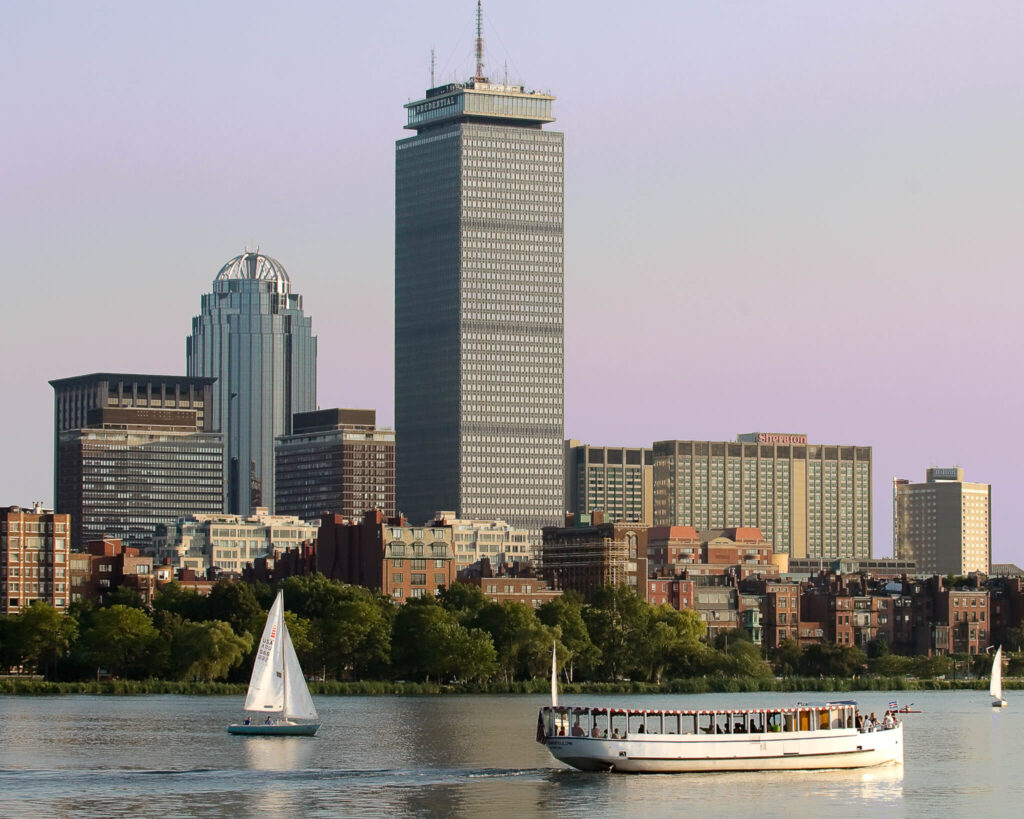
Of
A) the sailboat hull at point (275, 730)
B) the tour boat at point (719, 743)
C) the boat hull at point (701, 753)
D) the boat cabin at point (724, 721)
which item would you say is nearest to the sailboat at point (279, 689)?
the sailboat hull at point (275, 730)

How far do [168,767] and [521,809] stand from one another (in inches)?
1016

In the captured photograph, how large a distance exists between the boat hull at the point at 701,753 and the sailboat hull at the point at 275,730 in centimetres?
3191

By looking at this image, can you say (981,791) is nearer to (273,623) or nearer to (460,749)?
(460,749)

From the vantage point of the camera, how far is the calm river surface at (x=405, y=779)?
105562 millimetres

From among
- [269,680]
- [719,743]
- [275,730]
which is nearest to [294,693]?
[269,680]

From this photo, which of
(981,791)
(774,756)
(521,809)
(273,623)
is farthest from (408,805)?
(273,623)

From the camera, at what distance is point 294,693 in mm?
151500

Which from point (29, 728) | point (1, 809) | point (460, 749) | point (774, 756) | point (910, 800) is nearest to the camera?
point (1, 809)

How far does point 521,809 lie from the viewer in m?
105

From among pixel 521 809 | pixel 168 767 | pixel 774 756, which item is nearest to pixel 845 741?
pixel 774 756

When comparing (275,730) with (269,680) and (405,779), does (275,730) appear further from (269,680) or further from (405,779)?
(405,779)

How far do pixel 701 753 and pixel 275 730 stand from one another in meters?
38.5

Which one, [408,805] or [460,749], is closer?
[408,805]

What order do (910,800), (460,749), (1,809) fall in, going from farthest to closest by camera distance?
(460,749)
(910,800)
(1,809)
